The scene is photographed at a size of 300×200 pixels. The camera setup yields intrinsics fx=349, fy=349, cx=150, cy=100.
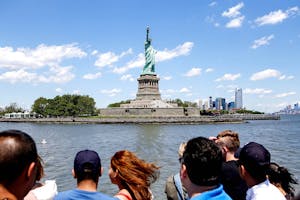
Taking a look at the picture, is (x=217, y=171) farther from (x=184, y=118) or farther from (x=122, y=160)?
(x=184, y=118)

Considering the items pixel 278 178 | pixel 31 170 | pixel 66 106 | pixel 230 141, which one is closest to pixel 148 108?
pixel 66 106

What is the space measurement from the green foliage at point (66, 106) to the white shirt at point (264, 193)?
85460 millimetres

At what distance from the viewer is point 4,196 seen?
7.26ft

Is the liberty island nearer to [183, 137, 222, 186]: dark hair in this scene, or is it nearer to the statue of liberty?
the statue of liberty

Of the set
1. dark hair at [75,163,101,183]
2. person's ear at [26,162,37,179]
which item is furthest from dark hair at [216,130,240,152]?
person's ear at [26,162,37,179]

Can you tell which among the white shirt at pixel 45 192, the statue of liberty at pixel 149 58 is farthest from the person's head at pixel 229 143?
the statue of liberty at pixel 149 58

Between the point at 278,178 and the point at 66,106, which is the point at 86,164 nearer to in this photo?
the point at 278,178

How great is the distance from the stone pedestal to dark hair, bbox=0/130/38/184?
67634 millimetres

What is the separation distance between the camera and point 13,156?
7.18 feet

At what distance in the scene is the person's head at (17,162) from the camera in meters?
2.18

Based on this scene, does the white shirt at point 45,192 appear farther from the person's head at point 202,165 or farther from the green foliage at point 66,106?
the green foliage at point 66,106

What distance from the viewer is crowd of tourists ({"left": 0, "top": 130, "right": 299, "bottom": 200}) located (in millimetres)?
2232

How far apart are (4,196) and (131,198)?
5.54ft

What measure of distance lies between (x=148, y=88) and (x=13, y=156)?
223 feet
